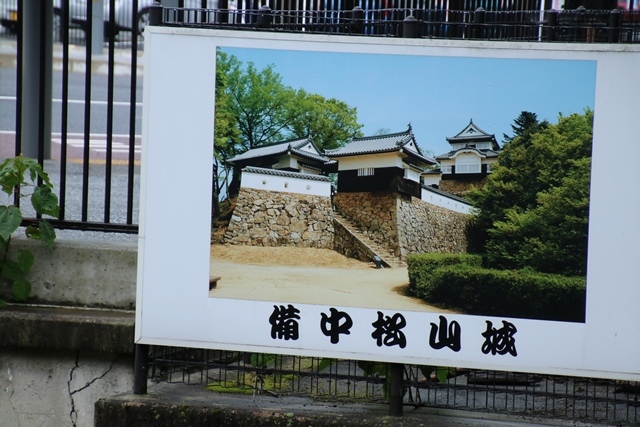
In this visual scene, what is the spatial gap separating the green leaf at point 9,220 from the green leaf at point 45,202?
141mm

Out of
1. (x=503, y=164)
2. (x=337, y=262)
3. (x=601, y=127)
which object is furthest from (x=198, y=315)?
(x=601, y=127)

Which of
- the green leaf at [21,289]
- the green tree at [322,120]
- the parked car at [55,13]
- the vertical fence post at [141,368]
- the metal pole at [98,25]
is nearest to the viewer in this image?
the green tree at [322,120]

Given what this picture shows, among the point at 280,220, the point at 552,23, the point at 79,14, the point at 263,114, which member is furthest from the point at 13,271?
the point at 79,14

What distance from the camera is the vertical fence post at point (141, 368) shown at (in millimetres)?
5418

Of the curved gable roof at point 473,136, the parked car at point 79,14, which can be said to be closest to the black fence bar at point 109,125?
the curved gable roof at point 473,136

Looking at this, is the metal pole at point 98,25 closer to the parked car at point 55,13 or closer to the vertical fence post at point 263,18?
the parked car at point 55,13

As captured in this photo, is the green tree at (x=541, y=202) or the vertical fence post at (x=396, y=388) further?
the vertical fence post at (x=396, y=388)

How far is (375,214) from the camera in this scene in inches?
198

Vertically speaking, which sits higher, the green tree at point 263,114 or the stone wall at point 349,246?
the green tree at point 263,114

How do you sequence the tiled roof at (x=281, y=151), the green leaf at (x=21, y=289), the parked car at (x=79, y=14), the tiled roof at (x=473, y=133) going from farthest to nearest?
1. the parked car at (x=79, y=14)
2. the green leaf at (x=21, y=289)
3. the tiled roof at (x=281, y=151)
4. the tiled roof at (x=473, y=133)

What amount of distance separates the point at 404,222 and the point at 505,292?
624 mm

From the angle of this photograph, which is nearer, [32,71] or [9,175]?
[9,175]

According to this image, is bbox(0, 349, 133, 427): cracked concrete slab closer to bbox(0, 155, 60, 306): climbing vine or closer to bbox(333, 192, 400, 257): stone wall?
bbox(0, 155, 60, 306): climbing vine

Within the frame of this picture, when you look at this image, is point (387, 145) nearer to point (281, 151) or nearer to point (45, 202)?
point (281, 151)
